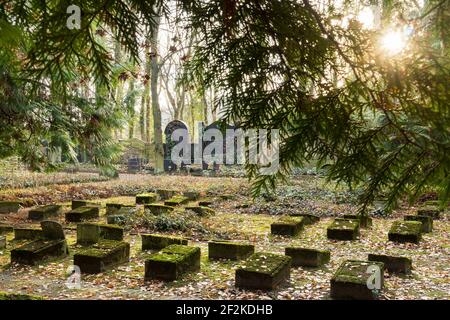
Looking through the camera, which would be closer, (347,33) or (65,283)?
(347,33)

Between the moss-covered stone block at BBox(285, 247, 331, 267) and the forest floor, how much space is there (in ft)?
0.52

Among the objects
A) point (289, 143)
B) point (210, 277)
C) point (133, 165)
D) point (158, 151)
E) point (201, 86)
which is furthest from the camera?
point (133, 165)

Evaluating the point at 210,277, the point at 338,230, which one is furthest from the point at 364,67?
the point at 338,230

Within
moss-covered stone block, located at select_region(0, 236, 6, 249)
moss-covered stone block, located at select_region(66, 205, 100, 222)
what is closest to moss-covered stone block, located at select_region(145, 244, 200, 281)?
moss-covered stone block, located at select_region(0, 236, 6, 249)

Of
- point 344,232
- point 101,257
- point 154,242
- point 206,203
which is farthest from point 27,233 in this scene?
point 344,232

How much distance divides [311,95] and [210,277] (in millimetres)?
4970

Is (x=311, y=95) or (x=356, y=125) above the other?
(x=311, y=95)

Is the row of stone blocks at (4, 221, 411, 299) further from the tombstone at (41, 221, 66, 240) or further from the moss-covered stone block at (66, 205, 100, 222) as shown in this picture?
the moss-covered stone block at (66, 205, 100, 222)

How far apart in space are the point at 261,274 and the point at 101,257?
9.11 ft

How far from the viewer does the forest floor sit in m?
5.95

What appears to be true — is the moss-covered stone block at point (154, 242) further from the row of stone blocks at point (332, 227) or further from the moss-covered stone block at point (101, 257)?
the row of stone blocks at point (332, 227)

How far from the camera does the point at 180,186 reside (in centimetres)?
1941

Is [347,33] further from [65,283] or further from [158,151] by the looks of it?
[158,151]

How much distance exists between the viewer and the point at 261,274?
5898 mm
